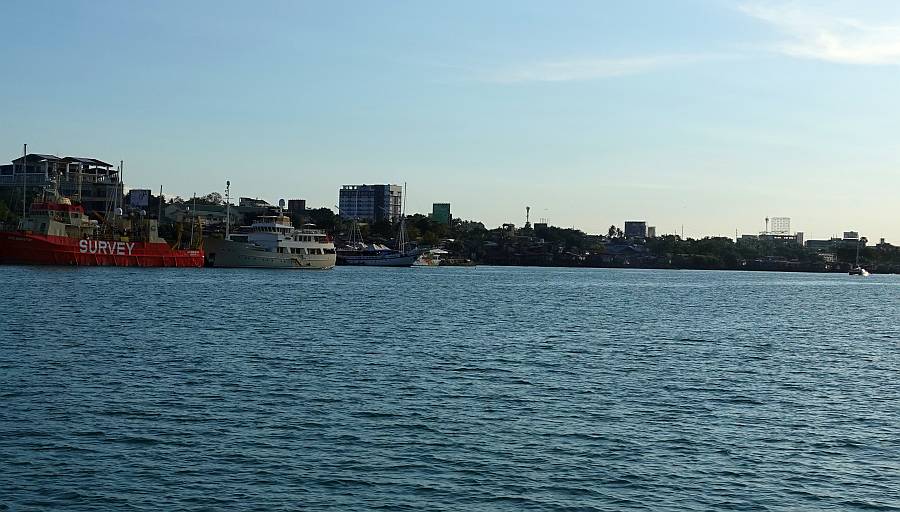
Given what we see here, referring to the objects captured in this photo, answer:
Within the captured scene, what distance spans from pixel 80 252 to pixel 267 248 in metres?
39.8

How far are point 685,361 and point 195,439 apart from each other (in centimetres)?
2941

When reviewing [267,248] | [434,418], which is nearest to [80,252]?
[267,248]

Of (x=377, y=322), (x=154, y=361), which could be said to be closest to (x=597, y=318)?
(x=377, y=322)

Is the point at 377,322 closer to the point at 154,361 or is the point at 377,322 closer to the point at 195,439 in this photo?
the point at 154,361

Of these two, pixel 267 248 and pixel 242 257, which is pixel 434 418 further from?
pixel 242 257

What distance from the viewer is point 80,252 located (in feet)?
500

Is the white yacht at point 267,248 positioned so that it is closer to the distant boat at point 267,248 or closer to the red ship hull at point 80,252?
the distant boat at point 267,248

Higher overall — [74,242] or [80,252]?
[74,242]

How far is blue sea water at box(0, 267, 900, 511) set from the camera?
24.2m

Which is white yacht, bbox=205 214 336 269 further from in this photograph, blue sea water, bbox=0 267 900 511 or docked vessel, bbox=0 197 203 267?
blue sea water, bbox=0 267 900 511

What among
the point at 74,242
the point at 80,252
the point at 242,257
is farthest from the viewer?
the point at 242,257

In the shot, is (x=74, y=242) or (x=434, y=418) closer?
(x=434, y=418)

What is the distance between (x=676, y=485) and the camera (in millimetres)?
25250

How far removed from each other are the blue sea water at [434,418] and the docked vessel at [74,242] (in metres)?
83.6
